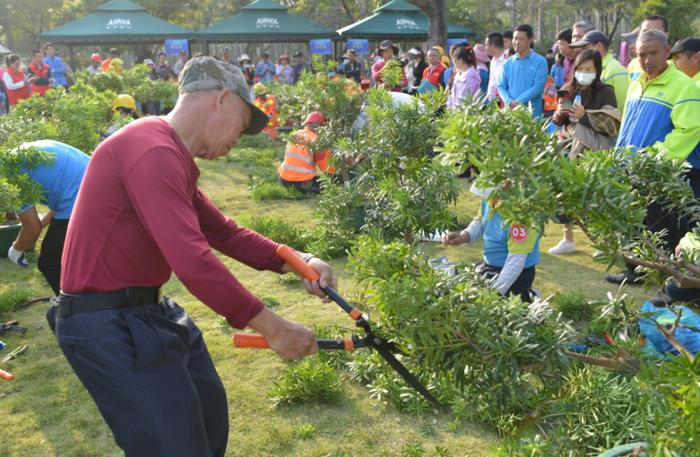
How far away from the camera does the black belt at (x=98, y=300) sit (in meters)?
2.38

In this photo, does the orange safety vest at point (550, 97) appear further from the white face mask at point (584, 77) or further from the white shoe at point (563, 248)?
the white face mask at point (584, 77)

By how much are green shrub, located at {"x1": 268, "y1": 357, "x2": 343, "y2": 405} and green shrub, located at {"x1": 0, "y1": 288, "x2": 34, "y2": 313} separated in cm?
303

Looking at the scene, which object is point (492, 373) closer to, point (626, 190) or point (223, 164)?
point (626, 190)

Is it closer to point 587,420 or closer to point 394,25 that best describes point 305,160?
point 587,420

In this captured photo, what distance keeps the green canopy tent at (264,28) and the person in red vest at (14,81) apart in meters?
7.82

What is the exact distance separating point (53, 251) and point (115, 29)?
1972 centimetres

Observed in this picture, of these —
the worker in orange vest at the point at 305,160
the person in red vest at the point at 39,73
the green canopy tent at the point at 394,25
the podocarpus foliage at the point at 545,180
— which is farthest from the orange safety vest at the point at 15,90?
the podocarpus foliage at the point at 545,180

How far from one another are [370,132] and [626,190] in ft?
11.4

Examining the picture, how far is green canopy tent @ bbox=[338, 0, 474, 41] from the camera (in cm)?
2127

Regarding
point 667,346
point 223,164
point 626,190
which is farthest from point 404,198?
point 223,164

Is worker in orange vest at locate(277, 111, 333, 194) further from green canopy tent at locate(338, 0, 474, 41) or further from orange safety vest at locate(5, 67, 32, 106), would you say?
green canopy tent at locate(338, 0, 474, 41)

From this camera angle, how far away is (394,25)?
21.5m

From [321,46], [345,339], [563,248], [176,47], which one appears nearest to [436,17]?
[321,46]

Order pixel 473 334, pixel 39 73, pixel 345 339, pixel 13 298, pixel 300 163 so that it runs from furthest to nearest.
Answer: pixel 39 73 < pixel 300 163 < pixel 13 298 < pixel 345 339 < pixel 473 334
